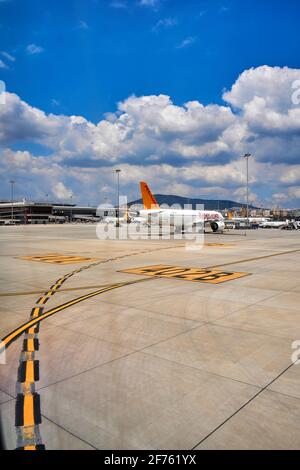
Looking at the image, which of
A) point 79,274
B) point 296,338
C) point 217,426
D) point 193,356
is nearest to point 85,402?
point 217,426

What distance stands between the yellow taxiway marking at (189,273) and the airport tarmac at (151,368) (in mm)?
2005

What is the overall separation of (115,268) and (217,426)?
52.4 ft

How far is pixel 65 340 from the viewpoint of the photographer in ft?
27.9

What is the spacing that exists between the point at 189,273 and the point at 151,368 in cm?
1188

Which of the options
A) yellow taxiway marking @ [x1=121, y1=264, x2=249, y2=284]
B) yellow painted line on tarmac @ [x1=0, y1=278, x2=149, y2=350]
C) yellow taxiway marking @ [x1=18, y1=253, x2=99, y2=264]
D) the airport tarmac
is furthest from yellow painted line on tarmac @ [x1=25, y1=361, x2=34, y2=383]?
yellow taxiway marking @ [x1=18, y1=253, x2=99, y2=264]

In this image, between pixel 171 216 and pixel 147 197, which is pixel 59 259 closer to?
pixel 171 216

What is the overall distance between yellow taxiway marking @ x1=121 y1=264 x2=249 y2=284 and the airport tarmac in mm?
2005

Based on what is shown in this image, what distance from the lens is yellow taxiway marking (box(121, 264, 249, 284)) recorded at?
16.8 meters

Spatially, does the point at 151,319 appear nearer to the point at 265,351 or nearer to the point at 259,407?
the point at 265,351

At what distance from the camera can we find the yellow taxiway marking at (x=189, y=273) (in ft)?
55.1

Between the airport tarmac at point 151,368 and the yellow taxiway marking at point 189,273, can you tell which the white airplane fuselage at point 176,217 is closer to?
the yellow taxiway marking at point 189,273

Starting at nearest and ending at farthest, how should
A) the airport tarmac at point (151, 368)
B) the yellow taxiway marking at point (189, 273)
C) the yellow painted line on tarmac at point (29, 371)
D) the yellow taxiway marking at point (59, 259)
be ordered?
the airport tarmac at point (151, 368), the yellow painted line on tarmac at point (29, 371), the yellow taxiway marking at point (189, 273), the yellow taxiway marking at point (59, 259)

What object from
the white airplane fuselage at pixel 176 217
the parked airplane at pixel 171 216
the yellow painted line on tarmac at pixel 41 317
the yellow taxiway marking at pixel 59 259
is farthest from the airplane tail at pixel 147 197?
the yellow painted line on tarmac at pixel 41 317

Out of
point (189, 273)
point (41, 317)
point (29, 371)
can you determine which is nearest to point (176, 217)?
point (189, 273)
